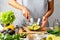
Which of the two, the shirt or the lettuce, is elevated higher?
the shirt

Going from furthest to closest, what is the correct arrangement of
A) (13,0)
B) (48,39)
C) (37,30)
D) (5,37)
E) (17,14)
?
1. (17,14)
2. (13,0)
3. (37,30)
4. (48,39)
5. (5,37)

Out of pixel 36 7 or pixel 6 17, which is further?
pixel 36 7

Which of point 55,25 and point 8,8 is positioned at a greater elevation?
point 8,8

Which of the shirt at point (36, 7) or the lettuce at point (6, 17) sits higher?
the shirt at point (36, 7)

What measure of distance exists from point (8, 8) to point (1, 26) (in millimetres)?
1119

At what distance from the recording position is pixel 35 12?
90.3 inches

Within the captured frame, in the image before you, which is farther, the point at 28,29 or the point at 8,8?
the point at 8,8

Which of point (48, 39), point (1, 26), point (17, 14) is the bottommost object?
point (48, 39)

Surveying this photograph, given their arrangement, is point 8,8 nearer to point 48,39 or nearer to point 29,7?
point 29,7

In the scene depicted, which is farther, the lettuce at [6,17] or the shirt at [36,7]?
the shirt at [36,7]

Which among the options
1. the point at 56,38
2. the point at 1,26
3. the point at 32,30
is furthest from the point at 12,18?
the point at 56,38

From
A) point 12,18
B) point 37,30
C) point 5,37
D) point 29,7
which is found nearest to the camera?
point 5,37

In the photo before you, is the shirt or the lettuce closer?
the lettuce

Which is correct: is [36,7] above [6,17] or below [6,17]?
above
